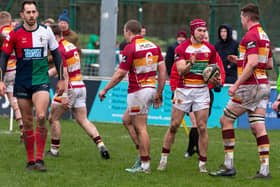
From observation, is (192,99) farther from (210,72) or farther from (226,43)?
(226,43)

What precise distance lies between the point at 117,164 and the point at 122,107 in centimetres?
559

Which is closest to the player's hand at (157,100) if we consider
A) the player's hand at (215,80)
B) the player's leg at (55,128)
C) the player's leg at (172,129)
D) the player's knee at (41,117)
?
the player's leg at (172,129)

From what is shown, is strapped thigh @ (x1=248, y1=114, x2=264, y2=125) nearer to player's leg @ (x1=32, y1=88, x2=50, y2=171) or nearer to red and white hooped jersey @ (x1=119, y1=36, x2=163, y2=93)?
red and white hooped jersey @ (x1=119, y1=36, x2=163, y2=93)

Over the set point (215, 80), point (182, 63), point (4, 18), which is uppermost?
point (4, 18)

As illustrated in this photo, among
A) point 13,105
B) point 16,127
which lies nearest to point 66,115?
point 16,127

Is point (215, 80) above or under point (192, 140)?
above

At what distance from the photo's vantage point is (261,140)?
8906mm

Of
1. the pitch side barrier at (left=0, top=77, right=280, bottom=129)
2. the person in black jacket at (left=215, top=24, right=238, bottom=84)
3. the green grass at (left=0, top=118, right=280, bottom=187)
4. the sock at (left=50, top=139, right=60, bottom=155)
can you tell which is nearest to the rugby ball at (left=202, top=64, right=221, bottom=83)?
the green grass at (left=0, top=118, right=280, bottom=187)

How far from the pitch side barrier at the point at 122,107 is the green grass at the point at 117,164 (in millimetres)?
1201

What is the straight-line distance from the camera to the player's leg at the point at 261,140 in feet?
29.1

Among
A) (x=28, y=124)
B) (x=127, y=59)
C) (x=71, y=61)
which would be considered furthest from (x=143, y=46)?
(x=28, y=124)

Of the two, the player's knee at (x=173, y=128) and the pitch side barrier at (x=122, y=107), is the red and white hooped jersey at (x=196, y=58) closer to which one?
the player's knee at (x=173, y=128)

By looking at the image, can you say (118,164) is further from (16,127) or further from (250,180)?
(16,127)

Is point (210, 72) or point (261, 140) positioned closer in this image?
point (261, 140)
